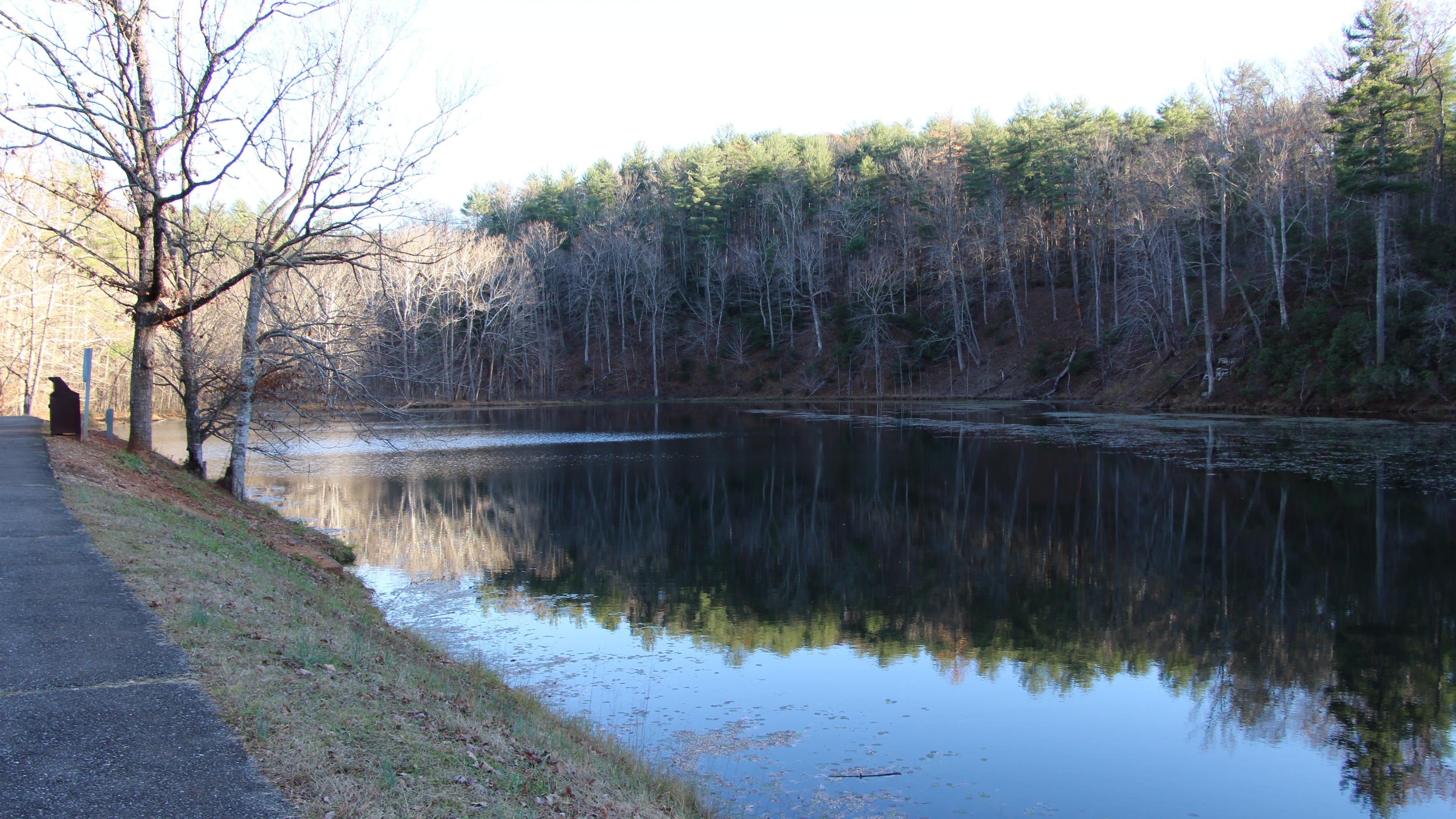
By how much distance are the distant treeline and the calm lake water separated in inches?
194

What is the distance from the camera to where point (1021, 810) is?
6.91 m

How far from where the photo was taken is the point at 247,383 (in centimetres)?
1670

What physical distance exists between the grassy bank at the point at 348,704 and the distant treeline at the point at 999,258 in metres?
6.11

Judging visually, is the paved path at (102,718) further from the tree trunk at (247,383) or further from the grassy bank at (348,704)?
the tree trunk at (247,383)

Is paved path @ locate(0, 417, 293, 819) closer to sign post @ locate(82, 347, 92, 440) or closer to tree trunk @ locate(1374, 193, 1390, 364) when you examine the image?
sign post @ locate(82, 347, 92, 440)

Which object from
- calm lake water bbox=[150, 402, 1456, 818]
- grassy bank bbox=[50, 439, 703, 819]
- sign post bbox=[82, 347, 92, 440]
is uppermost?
sign post bbox=[82, 347, 92, 440]

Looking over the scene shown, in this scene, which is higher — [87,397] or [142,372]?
[142,372]

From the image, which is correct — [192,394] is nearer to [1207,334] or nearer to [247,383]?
[247,383]

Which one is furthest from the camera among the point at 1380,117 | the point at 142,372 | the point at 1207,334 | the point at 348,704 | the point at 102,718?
the point at 1207,334

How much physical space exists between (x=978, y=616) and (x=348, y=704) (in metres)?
8.81

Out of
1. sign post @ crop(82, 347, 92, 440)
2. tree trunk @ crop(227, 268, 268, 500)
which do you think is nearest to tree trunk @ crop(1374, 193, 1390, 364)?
tree trunk @ crop(227, 268, 268, 500)

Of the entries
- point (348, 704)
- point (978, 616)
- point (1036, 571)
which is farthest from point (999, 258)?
point (348, 704)

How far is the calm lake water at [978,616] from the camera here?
7621 millimetres

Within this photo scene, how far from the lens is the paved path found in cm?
396
